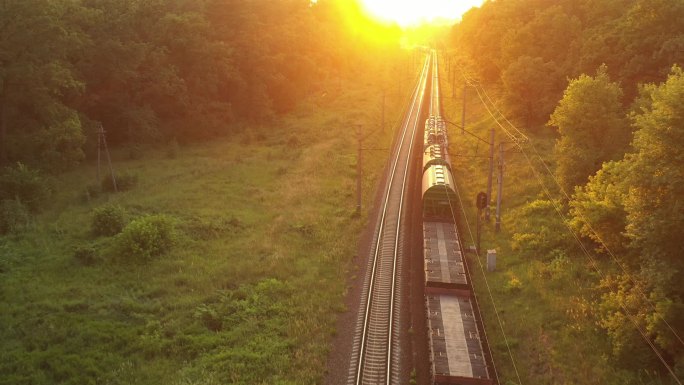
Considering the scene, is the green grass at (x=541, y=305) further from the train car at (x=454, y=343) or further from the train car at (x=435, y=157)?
the train car at (x=435, y=157)

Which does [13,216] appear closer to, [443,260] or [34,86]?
[34,86]

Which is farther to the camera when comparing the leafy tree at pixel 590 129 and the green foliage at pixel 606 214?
the leafy tree at pixel 590 129

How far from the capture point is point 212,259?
107 ft

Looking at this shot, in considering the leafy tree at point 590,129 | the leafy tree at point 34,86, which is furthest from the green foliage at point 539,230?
the leafy tree at point 34,86

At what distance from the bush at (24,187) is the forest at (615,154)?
1471 inches

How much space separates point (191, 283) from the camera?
29281mm

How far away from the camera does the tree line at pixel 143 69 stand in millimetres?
42344

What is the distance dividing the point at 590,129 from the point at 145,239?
3212 cm

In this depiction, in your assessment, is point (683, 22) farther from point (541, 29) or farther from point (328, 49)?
point (328, 49)

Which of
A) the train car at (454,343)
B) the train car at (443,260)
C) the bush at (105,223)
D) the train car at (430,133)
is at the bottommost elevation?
the train car at (454,343)

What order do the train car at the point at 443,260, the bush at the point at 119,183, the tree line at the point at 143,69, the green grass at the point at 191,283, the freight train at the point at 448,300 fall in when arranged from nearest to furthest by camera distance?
the freight train at the point at 448,300, the green grass at the point at 191,283, the train car at the point at 443,260, the tree line at the point at 143,69, the bush at the point at 119,183

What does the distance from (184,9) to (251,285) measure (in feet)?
174

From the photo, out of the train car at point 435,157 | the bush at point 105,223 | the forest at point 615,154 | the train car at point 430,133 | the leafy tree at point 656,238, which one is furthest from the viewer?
the train car at point 430,133

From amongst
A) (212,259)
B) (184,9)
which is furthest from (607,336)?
(184,9)
